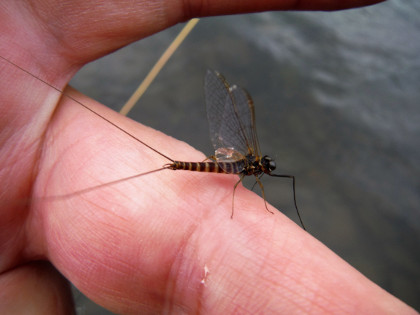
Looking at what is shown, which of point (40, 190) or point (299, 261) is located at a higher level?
point (40, 190)

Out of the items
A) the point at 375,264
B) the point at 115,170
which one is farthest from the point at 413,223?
the point at 115,170

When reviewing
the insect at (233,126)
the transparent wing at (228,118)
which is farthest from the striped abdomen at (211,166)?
the transparent wing at (228,118)

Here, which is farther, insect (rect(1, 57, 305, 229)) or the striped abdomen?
insect (rect(1, 57, 305, 229))

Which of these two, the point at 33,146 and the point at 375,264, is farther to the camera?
the point at 375,264

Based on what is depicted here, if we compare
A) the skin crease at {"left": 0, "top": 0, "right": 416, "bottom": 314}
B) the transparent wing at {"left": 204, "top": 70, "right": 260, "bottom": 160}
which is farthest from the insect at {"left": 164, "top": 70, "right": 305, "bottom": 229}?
the skin crease at {"left": 0, "top": 0, "right": 416, "bottom": 314}

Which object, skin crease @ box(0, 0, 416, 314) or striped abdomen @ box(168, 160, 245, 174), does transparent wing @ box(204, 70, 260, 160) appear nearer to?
striped abdomen @ box(168, 160, 245, 174)

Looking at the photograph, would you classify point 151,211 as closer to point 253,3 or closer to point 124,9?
point 124,9
